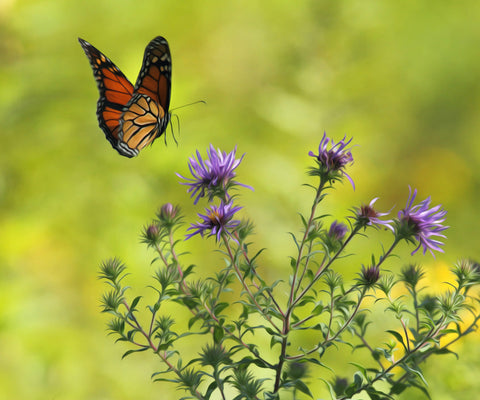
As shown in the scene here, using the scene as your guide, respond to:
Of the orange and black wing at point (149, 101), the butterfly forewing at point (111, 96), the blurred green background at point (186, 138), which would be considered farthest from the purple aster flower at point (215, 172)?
the blurred green background at point (186, 138)

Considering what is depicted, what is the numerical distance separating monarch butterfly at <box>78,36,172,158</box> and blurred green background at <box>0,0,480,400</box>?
1.16ft

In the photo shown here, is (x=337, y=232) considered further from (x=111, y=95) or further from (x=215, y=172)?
(x=111, y=95)

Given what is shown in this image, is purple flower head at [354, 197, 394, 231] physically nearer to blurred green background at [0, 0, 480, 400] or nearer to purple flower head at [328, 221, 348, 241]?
purple flower head at [328, 221, 348, 241]

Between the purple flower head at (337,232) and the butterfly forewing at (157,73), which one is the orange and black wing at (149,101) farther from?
the purple flower head at (337,232)

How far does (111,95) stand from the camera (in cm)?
137

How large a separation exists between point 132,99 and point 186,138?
67cm

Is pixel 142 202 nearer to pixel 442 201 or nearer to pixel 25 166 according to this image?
pixel 25 166

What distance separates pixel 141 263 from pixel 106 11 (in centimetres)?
110

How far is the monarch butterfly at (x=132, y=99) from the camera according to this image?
123cm

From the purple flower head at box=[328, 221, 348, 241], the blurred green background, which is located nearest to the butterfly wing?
the blurred green background

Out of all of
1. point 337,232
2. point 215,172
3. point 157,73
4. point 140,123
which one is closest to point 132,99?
point 157,73

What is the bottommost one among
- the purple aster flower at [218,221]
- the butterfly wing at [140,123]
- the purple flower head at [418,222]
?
the purple flower head at [418,222]

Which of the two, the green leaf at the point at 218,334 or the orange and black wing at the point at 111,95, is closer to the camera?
the green leaf at the point at 218,334

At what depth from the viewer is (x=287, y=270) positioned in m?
1.87
